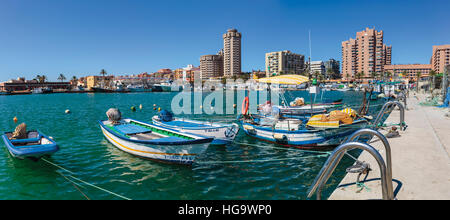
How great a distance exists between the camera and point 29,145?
1473 centimetres

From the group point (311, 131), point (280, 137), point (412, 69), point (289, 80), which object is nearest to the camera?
point (311, 131)

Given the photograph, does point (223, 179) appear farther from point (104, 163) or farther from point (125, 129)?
point (125, 129)

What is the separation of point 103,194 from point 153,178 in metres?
2.32

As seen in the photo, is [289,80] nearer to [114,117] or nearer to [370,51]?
[114,117]

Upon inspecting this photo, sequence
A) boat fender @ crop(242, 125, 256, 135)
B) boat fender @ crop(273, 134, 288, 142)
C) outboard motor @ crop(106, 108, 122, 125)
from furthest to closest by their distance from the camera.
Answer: boat fender @ crop(242, 125, 256, 135) < outboard motor @ crop(106, 108, 122, 125) < boat fender @ crop(273, 134, 288, 142)

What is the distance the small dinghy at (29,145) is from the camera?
13.0m

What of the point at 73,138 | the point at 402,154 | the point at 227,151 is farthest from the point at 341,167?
the point at 73,138

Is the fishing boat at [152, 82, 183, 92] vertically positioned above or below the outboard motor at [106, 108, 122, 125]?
above

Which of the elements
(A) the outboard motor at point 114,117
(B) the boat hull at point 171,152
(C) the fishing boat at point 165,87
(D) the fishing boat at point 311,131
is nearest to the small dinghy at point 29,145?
(B) the boat hull at point 171,152

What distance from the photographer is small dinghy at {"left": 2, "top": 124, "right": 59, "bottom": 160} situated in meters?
13.0

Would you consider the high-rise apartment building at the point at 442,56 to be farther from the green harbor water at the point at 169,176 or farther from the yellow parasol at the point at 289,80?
the green harbor water at the point at 169,176

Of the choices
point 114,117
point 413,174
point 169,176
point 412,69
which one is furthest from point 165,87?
point 413,174

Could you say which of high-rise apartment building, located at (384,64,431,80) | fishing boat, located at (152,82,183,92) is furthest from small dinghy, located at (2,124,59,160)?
high-rise apartment building, located at (384,64,431,80)

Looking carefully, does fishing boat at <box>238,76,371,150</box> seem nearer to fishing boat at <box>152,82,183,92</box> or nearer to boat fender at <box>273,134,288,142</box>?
boat fender at <box>273,134,288,142</box>
